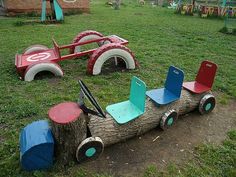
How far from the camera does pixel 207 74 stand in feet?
12.8

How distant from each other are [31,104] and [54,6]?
8.09m

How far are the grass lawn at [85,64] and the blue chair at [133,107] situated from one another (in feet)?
2.48

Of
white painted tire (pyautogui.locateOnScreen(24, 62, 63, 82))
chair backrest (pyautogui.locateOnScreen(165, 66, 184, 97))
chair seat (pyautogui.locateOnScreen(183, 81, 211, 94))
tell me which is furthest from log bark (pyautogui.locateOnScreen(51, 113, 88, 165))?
white painted tire (pyautogui.locateOnScreen(24, 62, 63, 82))

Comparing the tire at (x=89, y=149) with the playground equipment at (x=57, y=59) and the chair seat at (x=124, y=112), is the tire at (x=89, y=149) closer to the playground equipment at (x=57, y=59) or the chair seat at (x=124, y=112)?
the chair seat at (x=124, y=112)

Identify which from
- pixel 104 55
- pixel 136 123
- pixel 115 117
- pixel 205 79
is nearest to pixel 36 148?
Result: pixel 115 117

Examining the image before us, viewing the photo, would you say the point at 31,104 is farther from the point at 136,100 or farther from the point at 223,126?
the point at 223,126

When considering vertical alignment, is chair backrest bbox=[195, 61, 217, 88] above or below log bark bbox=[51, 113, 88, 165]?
above

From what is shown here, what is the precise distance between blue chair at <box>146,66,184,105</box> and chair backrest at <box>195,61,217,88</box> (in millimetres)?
639

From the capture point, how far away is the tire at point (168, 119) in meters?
3.35

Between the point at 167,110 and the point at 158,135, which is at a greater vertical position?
the point at 167,110

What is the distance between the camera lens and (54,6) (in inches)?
432

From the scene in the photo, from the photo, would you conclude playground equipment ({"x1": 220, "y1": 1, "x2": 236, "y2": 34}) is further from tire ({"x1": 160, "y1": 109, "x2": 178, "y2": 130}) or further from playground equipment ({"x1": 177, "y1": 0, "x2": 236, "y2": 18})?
tire ({"x1": 160, "y1": 109, "x2": 178, "y2": 130})

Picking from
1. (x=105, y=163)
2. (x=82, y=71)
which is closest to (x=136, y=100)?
(x=105, y=163)

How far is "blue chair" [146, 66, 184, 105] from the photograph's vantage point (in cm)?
339
